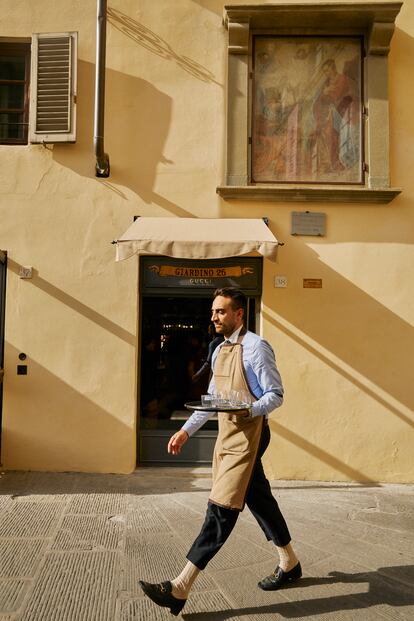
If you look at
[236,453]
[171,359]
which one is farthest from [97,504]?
[236,453]

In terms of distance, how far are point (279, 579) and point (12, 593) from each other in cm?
177

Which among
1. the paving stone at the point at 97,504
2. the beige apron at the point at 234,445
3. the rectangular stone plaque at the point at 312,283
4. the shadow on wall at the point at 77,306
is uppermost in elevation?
the rectangular stone plaque at the point at 312,283

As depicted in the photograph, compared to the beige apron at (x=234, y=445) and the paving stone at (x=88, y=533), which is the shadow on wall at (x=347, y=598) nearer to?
the beige apron at (x=234, y=445)

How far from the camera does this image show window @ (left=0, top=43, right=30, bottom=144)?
7.23 m

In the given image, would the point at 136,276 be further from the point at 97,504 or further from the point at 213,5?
the point at 213,5

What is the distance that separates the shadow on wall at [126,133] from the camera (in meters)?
6.93

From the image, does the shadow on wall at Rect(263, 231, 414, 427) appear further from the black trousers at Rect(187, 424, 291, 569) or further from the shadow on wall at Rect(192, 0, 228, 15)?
the shadow on wall at Rect(192, 0, 228, 15)

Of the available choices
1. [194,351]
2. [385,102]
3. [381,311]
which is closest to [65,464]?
[194,351]

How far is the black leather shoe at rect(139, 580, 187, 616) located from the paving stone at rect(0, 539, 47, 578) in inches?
42.2

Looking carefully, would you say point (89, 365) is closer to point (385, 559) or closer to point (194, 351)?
point (194, 351)

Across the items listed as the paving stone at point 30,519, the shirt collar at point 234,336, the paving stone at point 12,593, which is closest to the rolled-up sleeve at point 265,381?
the shirt collar at point 234,336

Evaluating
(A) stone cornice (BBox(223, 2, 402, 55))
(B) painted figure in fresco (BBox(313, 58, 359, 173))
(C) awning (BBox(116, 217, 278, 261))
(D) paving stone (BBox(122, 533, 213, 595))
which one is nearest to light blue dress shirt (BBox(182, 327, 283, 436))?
(D) paving stone (BBox(122, 533, 213, 595))

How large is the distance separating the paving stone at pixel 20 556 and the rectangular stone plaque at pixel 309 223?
4.46 meters

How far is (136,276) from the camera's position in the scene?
6.86 meters
